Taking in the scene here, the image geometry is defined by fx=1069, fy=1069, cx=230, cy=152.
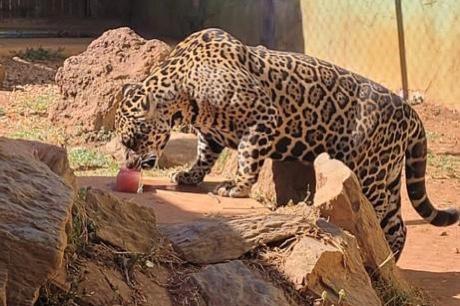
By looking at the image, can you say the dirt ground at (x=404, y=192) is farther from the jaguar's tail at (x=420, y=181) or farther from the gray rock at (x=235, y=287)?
the gray rock at (x=235, y=287)

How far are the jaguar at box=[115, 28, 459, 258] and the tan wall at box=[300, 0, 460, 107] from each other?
6482 millimetres

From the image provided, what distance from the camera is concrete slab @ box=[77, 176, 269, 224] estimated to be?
7.02 m

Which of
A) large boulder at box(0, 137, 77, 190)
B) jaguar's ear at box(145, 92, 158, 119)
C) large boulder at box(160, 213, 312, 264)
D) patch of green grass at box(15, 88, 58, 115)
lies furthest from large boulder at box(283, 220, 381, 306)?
patch of green grass at box(15, 88, 58, 115)

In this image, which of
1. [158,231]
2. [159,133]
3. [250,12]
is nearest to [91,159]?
[159,133]

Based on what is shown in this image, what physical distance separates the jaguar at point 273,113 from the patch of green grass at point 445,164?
3.42m

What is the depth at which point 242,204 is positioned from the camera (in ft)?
24.8

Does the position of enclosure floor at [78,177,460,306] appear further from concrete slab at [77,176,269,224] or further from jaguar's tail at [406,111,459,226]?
jaguar's tail at [406,111,459,226]

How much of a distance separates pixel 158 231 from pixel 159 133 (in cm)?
286

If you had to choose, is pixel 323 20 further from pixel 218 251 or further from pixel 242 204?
pixel 218 251

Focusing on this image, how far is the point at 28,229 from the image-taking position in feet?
11.7

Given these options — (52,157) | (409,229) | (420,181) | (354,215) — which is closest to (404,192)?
(409,229)

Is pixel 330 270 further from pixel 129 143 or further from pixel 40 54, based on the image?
pixel 40 54

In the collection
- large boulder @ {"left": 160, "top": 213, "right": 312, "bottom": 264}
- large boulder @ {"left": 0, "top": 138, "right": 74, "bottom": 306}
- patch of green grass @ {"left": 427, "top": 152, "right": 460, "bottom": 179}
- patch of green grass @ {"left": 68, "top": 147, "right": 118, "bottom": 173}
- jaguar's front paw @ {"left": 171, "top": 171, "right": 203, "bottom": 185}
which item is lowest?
patch of green grass @ {"left": 427, "top": 152, "right": 460, "bottom": 179}

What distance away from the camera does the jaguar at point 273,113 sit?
766 centimetres
